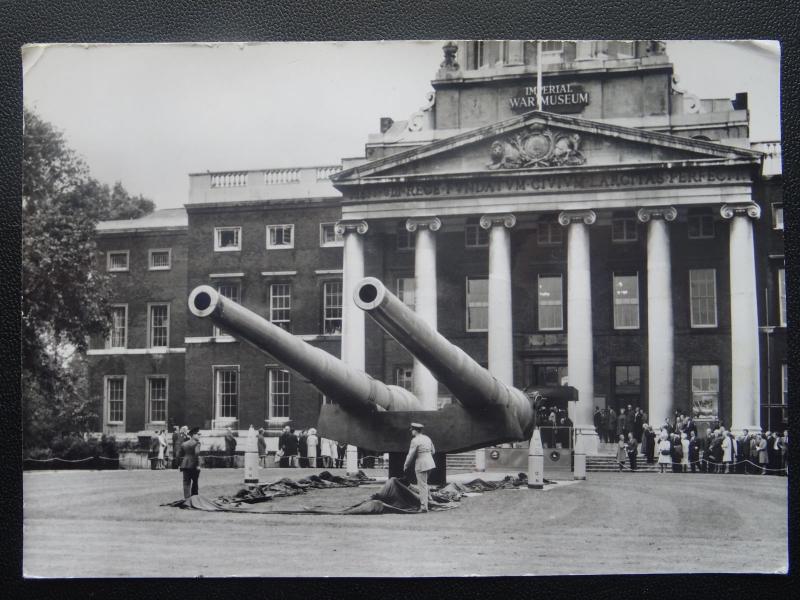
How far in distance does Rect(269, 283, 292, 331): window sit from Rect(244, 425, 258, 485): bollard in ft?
4.91

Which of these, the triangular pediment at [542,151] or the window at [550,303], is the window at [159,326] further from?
the window at [550,303]

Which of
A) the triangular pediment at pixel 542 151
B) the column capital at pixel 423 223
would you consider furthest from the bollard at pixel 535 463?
the column capital at pixel 423 223

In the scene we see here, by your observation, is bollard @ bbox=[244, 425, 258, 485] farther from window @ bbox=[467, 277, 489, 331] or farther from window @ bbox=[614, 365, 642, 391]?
window @ bbox=[614, 365, 642, 391]

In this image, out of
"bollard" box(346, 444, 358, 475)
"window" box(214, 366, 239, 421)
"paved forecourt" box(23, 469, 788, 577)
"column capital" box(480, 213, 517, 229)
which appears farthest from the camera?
"column capital" box(480, 213, 517, 229)

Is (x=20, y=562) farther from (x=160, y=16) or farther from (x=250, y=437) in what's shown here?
(x=160, y=16)

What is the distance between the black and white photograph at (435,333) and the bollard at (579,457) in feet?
0.13

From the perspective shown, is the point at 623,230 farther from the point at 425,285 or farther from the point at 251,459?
the point at 251,459

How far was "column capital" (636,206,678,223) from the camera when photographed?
16.1 m

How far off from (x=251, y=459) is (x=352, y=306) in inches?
97.8

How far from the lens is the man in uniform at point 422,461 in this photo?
1255 centimetres

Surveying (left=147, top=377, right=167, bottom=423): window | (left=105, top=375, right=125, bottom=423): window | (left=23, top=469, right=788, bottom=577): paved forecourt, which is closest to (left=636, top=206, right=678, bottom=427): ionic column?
(left=23, top=469, right=788, bottom=577): paved forecourt

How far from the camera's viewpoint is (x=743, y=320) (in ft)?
47.1

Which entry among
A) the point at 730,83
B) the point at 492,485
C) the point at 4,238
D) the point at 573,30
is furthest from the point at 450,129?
the point at 4,238

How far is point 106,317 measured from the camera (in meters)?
13.7
